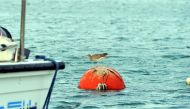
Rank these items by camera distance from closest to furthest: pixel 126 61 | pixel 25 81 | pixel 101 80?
pixel 25 81 < pixel 101 80 < pixel 126 61

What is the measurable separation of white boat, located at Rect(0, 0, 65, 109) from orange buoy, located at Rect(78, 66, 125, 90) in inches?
425

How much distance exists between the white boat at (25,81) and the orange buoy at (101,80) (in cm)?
1080

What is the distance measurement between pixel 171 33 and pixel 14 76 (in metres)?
45.8

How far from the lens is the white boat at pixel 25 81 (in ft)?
40.7

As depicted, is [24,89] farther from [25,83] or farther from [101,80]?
[101,80]

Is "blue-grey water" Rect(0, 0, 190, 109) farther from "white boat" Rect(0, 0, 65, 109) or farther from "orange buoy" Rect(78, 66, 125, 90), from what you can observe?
"white boat" Rect(0, 0, 65, 109)

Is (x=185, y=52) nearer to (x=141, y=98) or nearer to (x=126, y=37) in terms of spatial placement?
(x=126, y=37)

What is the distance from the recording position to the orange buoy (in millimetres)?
23820

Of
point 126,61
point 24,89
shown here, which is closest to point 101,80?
point 126,61

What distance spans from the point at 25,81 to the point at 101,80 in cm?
1120

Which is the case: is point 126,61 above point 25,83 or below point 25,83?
below

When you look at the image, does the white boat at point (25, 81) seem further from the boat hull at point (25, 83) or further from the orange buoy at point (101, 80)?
the orange buoy at point (101, 80)

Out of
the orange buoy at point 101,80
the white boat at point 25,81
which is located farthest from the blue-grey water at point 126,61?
the white boat at point 25,81

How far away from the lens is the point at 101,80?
23.8 metres
